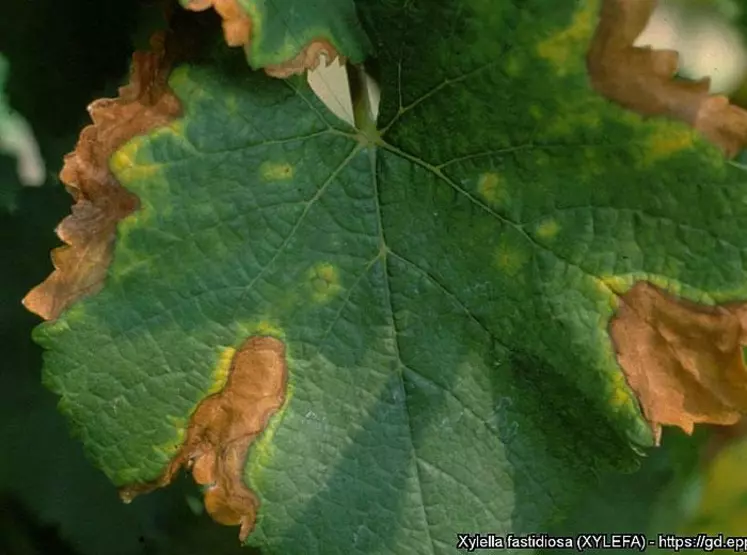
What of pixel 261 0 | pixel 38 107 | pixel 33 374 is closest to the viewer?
pixel 261 0

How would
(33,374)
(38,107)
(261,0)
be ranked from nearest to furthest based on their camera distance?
(261,0) → (38,107) → (33,374)

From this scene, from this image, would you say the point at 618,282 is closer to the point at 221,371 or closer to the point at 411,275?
the point at 411,275

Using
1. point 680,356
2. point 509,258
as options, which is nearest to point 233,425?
point 509,258

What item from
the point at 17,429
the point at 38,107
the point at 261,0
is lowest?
the point at 17,429

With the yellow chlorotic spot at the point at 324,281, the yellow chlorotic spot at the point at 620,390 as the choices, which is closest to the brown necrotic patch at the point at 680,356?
the yellow chlorotic spot at the point at 620,390

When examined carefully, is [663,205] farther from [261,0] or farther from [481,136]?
[261,0]

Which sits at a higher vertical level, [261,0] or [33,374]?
[261,0]

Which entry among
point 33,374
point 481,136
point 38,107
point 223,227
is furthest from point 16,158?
point 481,136

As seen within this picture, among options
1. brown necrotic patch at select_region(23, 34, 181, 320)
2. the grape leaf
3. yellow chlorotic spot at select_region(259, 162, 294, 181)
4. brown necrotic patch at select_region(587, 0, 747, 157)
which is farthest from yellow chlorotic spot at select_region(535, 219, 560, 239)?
brown necrotic patch at select_region(23, 34, 181, 320)
